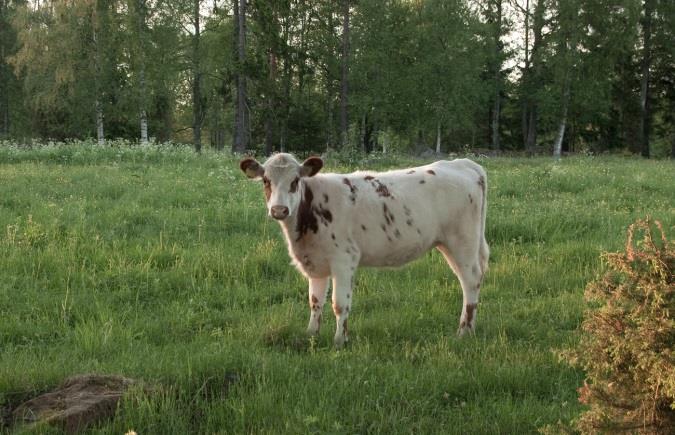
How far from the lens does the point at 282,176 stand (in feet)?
19.4

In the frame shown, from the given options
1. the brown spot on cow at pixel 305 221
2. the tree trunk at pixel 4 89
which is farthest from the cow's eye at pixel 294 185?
the tree trunk at pixel 4 89

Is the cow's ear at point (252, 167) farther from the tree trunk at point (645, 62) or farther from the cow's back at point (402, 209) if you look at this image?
the tree trunk at point (645, 62)

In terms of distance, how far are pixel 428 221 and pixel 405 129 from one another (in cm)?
3881

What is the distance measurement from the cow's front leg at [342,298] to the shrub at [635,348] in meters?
3.23

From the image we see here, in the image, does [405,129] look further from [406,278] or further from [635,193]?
[406,278]

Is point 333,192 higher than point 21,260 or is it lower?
higher

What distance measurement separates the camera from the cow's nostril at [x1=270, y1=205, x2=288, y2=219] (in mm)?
5637

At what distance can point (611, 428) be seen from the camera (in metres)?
2.77

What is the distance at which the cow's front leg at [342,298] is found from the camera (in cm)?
597

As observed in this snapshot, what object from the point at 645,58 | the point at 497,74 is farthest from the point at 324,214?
the point at 497,74

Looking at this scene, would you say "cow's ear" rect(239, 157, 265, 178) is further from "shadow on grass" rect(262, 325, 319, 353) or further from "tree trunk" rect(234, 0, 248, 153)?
"tree trunk" rect(234, 0, 248, 153)

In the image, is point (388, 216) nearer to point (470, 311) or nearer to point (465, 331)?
point (470, 311)

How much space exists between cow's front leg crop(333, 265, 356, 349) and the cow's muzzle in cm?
93

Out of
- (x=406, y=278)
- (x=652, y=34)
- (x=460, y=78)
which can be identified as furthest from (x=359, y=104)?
(x=406, y=278)
